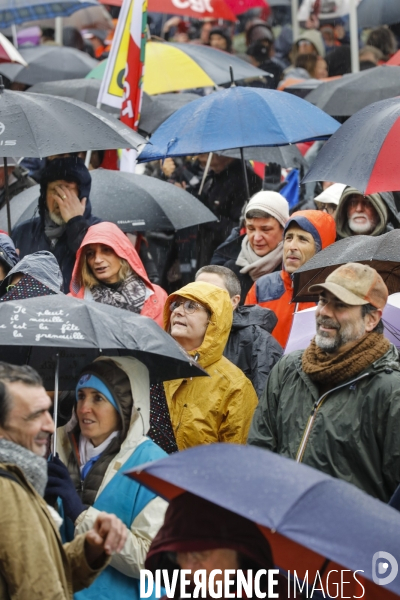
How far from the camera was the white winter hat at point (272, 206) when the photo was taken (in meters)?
8.28

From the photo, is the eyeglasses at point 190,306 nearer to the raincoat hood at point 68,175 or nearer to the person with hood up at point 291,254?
the person with hood up at point 291,254

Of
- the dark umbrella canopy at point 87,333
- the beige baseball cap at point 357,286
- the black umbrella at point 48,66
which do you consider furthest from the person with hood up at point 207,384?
the black umbrella at point 48,66

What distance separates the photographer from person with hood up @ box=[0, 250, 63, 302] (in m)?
5.89

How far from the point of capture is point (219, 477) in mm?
3598

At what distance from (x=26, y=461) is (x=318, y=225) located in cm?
403

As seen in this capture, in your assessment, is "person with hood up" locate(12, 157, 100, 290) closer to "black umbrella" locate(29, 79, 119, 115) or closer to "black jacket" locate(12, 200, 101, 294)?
"black jacket" locate(12, 200, 101, 294)

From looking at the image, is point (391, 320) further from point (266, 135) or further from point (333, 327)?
point (266, 135)

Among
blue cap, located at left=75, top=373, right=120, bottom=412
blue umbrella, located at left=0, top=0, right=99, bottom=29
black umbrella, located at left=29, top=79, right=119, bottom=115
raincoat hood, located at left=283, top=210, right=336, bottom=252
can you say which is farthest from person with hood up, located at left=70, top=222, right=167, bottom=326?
blue umbrella, located at left=0, top=0, right=99, bottom=29

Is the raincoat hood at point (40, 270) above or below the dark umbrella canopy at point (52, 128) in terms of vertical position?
below

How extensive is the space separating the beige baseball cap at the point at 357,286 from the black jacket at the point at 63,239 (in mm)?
2390

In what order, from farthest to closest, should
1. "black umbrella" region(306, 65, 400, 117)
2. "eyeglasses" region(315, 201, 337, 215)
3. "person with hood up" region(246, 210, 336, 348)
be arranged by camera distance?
"black umbrella" region(306, 65, 400, 117) → "eyeglasses" region(315, 201, 337, 215) → "person with hood up" region(246, 210, 336, 348)

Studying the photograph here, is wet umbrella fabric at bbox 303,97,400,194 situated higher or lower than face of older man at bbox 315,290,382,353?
higher

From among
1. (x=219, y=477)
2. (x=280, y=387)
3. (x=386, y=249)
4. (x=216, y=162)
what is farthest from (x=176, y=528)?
(x=216, y=162)

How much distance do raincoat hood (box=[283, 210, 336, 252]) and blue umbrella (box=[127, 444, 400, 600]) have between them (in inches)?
161
